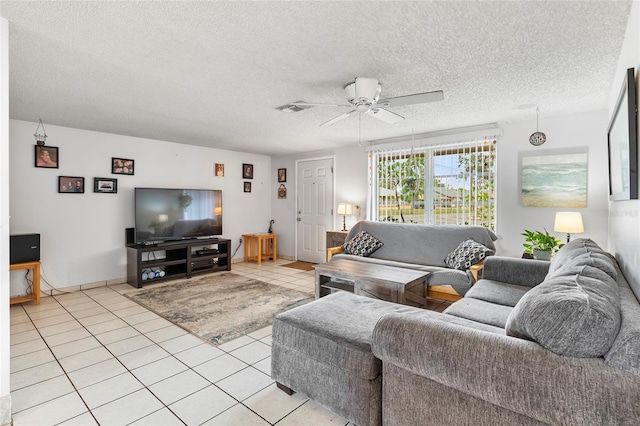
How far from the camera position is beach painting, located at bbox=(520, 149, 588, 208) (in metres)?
3.71

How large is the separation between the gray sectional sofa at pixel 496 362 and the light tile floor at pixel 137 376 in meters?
0.31

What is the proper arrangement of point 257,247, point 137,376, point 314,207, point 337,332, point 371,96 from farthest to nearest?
point 257,247 → point 314,207 → point 371,96 → point 137,376 → point 337,332

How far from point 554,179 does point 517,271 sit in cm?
171

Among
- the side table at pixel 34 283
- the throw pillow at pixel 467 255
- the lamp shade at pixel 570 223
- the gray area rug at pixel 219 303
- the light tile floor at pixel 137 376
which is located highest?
the lamp shade at pixel 570 223

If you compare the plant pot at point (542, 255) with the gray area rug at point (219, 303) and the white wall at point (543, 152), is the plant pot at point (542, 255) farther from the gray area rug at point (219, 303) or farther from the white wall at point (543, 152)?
the gray area rug at point (219, 303)

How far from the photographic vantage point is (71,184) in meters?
4.38

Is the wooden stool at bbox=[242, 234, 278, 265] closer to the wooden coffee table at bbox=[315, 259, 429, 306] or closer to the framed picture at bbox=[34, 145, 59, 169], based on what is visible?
the wooden coffee table at bbox=[315, 259, 429, 306]

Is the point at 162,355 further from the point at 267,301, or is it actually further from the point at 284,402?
the point at 267,301

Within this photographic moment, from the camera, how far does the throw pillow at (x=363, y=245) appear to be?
4598 mm

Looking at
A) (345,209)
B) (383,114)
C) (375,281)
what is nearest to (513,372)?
(375,281)

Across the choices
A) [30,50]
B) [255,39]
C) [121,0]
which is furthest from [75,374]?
[255,39]

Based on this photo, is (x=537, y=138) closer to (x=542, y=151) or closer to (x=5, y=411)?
(x=542, y=151)

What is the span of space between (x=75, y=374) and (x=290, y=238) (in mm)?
4735

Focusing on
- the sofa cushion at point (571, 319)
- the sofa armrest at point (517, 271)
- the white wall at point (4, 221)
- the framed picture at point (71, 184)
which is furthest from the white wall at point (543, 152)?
the framed picture at point (71, 184)
